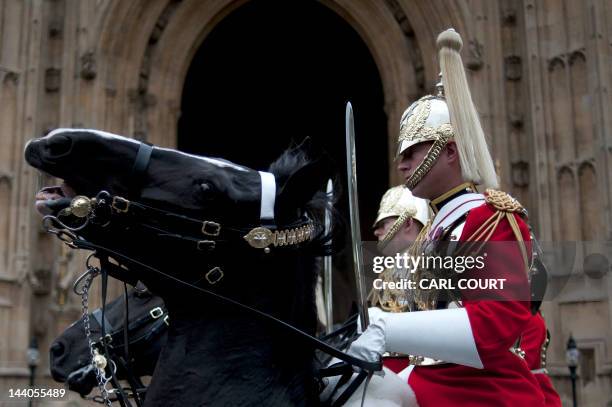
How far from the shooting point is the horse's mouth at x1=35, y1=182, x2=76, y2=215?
1649 mm

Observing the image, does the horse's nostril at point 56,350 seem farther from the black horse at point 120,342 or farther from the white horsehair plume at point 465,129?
the white horsehair plume at point 465,129

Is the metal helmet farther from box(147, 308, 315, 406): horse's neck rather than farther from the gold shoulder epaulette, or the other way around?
box(147, 308, 315, 406): horse's neck

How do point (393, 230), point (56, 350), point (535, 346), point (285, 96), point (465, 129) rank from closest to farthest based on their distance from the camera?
point (465, 129)
point (535, 346)
point (56, 350)
point (393, 230)
point (285, 96)

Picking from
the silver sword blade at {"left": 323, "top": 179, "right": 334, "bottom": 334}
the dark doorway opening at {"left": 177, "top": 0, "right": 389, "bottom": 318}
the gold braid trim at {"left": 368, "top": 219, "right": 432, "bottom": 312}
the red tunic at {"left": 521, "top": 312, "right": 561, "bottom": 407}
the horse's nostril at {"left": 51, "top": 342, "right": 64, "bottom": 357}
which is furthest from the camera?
the dark doorway opening at {"left": 177, "top": 0, "right": 389, "bottom": 318}

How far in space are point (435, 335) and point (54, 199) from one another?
0.88m

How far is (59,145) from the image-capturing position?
1632 millimetres

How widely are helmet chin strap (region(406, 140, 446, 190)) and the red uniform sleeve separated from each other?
195 millimetres

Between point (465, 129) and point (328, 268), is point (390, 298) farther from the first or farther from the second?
point (465, 129)

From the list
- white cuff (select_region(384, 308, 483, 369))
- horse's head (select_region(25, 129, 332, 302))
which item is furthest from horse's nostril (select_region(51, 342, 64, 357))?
white cuff (select_region(384, 308, 483, 369))

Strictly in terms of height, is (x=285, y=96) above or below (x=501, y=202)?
above

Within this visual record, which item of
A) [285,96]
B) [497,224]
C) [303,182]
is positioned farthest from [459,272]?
[285,96]

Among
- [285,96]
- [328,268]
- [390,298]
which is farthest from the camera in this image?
[285,96]

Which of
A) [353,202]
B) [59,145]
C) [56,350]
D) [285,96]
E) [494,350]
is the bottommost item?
[56,350]

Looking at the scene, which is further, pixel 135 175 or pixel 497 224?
pixel 497 224
